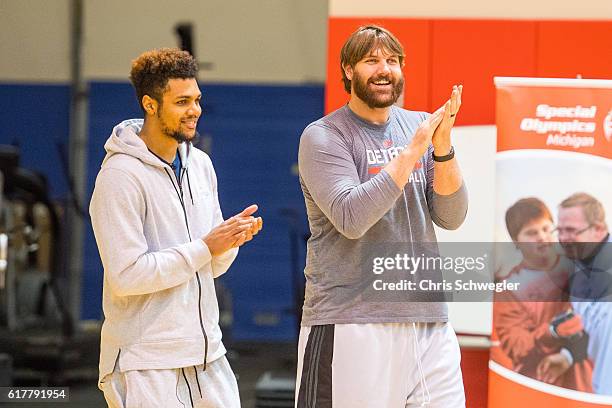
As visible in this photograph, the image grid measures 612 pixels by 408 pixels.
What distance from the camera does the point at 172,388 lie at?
2539 millimetres

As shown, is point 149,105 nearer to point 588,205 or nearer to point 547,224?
point 547,224

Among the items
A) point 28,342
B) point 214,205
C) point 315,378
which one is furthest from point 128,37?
point 315,378

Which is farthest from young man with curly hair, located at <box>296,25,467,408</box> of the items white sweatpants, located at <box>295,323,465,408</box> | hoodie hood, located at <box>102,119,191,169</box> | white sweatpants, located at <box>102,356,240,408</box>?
hoodie hood, located at <box>102,119,191,169</box>

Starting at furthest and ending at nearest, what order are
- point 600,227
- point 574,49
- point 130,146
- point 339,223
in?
point 574,49, point 600,227, point 130,146, point 339,223

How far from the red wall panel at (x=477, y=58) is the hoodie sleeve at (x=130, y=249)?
1.58 meters

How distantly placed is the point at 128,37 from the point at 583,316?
5722 mm

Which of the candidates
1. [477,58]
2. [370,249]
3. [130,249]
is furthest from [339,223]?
[477,58]

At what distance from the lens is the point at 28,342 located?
6777 mm

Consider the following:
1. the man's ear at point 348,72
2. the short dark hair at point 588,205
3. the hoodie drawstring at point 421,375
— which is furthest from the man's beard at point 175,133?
the short dark hair at point 588,205

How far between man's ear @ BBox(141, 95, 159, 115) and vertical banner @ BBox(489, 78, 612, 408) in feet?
4.07

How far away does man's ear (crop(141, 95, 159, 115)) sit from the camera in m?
2.65

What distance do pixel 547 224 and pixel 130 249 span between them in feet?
4.73

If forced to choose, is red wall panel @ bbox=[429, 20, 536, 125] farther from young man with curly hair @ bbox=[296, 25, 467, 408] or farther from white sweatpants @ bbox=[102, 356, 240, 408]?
white sweatpants @ bbox=[102, 356, 240, 408]

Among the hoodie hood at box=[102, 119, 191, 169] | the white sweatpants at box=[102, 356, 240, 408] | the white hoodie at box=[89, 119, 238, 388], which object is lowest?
the white sweatpants at box=[102, 356, 240, 408]
